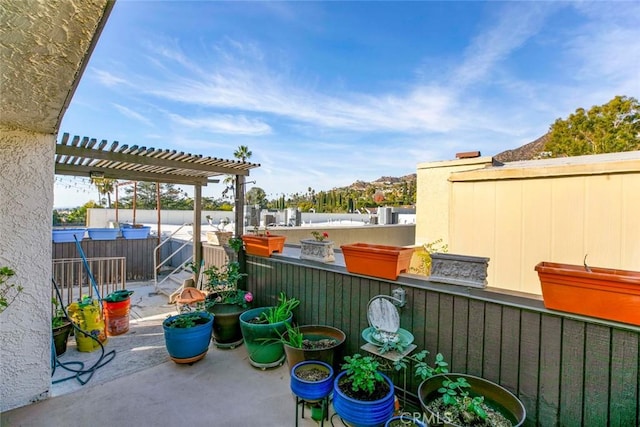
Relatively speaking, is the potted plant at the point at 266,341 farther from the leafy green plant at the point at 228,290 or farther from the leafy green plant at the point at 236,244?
the leafy green plant at the point at 236,244

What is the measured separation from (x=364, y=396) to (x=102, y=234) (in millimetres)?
7950

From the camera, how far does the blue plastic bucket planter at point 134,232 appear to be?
24.7ft

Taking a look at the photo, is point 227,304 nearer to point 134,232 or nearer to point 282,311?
point 282,311

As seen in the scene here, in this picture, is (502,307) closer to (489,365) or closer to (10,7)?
(489,365)

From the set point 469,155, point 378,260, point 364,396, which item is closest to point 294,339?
point 364,396

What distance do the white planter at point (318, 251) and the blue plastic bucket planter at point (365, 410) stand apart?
146 centimetres

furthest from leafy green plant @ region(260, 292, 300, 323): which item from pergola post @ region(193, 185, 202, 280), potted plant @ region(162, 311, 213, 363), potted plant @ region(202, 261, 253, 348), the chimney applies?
the chimney

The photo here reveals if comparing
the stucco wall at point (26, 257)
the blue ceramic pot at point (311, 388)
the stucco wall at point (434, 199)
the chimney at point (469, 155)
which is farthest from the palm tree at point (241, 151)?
the blue ceramic pot at point (311, 388)

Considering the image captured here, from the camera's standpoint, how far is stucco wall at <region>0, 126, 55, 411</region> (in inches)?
91.6

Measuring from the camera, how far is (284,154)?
13531 mm

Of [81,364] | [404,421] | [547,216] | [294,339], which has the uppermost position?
[547,216]

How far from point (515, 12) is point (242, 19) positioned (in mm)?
4344

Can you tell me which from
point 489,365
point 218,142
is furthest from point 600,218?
point 218,142

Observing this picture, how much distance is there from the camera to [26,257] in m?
2.41
